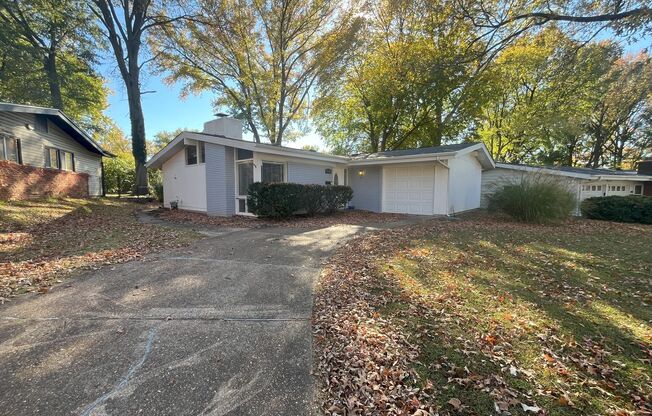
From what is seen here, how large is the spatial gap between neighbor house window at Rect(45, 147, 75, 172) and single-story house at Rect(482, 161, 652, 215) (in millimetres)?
21924

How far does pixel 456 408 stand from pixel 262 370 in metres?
1.55

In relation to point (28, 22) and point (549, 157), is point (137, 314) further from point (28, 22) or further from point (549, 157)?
point (549, 157)

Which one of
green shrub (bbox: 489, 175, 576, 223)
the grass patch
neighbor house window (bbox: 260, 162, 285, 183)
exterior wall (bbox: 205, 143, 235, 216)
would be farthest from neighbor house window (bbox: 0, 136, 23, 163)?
green shrub (bbox: 489, 175, 576, 223)

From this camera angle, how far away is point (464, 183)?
13328 mm

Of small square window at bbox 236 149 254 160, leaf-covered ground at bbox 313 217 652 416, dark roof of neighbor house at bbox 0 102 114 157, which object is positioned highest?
dark roof of neighbor house at bbox 0 102 114 157

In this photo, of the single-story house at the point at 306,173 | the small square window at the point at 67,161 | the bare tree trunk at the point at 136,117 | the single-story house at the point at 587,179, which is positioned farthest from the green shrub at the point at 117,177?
the single-story house at the point at 587,179

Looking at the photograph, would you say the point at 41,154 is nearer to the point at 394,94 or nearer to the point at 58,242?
the point at 58,242

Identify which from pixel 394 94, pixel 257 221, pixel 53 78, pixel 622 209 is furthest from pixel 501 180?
pixel 53 78

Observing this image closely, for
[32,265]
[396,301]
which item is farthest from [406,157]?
[32,265]

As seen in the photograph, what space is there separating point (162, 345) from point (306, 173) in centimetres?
1044

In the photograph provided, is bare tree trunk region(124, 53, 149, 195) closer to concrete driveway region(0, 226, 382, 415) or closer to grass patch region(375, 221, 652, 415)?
concrete driveway region(0, 226, 382, 415)

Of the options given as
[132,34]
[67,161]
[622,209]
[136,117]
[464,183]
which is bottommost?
[622,209]

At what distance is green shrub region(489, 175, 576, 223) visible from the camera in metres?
10.1

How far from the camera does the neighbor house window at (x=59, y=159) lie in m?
13.7
